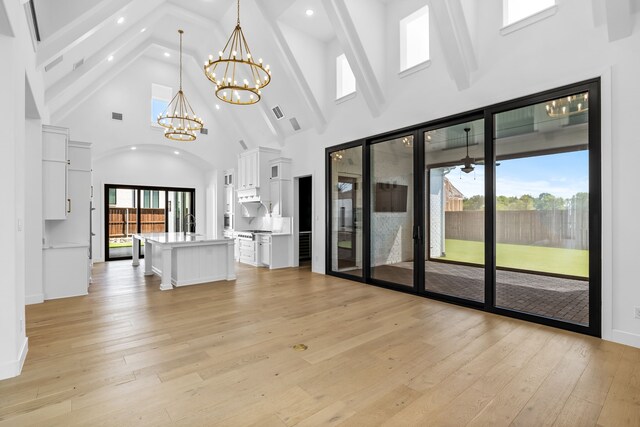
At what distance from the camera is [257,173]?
8.09m

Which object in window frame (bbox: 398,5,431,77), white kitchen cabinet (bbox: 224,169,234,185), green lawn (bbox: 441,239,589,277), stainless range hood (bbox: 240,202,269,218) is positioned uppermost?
window frame (bbox: 398,5,431,77)

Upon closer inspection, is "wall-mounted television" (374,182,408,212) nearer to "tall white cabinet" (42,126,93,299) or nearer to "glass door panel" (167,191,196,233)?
"tall white cabinet" (42,126,93,299)

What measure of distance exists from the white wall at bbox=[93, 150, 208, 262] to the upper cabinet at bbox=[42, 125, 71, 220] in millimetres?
4003

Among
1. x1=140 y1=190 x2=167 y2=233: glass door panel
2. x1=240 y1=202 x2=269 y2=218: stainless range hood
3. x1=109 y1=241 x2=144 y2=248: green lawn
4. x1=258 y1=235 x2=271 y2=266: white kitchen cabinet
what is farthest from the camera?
x1=140 y1=190 x2=167 y2=233: glass door panel

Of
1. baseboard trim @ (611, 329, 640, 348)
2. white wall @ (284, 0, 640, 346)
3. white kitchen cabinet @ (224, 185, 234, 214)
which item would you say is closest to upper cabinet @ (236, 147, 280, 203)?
white kitchen cabinet @ (224, 185, 234, 214)

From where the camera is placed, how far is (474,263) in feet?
14.9

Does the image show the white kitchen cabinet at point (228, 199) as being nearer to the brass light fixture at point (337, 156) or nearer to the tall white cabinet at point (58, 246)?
the brass light fixture at point (337, 156)

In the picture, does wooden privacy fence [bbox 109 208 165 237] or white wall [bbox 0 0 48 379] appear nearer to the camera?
white wall [bbox 0 0 48 379]

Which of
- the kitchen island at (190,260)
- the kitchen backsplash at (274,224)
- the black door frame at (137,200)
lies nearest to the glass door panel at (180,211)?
the black door frame at (137,200)

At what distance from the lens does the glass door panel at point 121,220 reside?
29.3 ft

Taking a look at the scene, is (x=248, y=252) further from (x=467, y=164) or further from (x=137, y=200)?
(x=467, y=164)

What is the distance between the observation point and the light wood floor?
1.98m

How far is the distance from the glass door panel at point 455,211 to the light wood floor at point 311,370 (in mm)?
753

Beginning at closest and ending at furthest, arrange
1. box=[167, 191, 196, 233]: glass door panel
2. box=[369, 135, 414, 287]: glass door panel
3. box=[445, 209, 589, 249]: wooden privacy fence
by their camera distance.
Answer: box=[445, 209, 589, 249]: wooden privacy fence < box=[369, 135, 414, 287]: glass door panel < box=[167, 191, 196, 233]: glass door panel
